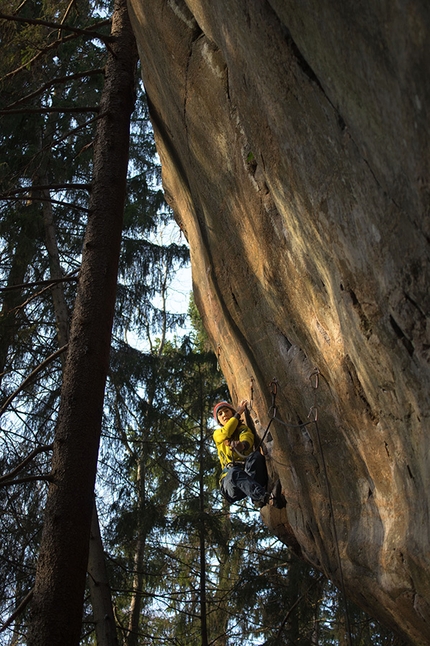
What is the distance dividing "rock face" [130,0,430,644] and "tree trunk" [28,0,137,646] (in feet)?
2.23

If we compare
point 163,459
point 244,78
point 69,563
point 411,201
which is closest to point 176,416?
point 163,459

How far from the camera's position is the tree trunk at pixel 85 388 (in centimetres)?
488

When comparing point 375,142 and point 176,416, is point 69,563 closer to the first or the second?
point 375,142

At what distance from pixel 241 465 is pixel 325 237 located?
11.7 feet

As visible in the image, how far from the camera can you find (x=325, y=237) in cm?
382

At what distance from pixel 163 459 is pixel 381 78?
1165cm

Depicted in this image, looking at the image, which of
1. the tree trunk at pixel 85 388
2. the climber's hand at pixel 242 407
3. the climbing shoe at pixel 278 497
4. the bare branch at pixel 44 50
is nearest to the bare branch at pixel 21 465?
the tree trunk at pixel 85 388

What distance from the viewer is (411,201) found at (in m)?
2.97

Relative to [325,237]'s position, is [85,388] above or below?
above

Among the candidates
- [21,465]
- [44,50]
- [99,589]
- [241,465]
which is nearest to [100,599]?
[99,589]

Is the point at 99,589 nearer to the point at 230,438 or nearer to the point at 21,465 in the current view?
the point at 230,438

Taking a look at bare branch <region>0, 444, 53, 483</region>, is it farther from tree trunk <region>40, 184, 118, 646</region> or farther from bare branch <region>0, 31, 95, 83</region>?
bare branch <region>0, 31, 95, 83</region>

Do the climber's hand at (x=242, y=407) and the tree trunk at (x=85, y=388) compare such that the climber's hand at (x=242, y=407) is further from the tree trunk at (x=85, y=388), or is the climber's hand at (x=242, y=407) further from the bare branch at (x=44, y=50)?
the bare branch at (x=44, y=50)

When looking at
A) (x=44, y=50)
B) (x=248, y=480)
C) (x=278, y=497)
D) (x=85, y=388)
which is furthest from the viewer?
(x=44, y=50)
